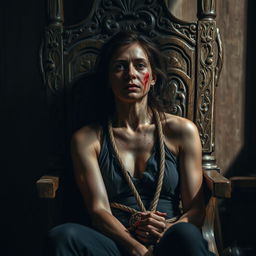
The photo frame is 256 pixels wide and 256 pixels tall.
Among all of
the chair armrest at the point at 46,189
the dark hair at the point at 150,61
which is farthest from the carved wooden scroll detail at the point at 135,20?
the chair armrest at the point at 46,189

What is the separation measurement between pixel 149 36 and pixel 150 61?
196 millimetres

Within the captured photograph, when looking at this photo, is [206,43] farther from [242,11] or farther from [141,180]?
[141,180]

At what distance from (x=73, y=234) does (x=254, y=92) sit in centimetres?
138

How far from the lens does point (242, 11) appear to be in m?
2.36

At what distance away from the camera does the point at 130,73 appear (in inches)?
69.9

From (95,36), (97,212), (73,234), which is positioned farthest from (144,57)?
(73,234)

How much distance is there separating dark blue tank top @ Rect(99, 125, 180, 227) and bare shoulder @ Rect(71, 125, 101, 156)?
72 mm

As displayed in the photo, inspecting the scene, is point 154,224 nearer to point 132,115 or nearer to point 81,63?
point 132,115

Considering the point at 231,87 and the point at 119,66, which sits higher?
the point at 119,66

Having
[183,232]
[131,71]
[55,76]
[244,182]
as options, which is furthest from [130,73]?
[244,182]

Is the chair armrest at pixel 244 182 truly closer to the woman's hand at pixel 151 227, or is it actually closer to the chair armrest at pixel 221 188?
the chair armrest at pixel 221 188

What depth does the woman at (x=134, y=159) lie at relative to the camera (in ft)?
5.71

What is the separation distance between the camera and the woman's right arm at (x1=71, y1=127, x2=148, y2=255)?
5.40 ft

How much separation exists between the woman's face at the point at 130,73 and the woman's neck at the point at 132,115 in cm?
9
